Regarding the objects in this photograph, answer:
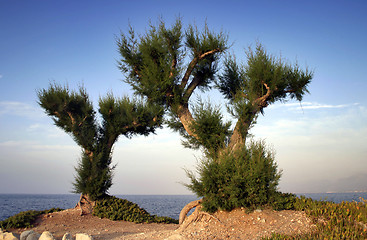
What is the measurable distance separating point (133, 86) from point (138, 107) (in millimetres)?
3781

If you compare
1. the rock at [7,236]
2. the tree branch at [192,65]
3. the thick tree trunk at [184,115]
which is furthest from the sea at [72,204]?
the rock at [7,236]

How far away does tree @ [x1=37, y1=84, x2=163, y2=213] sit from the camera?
1633 centimetres

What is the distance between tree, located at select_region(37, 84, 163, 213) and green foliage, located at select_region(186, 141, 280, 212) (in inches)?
277

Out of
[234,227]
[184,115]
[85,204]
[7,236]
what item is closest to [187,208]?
[234,227]

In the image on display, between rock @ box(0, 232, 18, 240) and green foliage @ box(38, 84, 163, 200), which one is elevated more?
green foliage @ box(38, 84, 163, 200)

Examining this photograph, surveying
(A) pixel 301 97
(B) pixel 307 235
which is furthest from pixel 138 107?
(B) pixel 307 235

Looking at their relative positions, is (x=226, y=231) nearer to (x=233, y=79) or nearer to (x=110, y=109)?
(x=233, y=79)

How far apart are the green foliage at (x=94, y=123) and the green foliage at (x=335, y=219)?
9946 mm

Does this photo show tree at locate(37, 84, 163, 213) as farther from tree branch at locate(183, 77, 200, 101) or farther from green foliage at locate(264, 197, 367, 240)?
green foliage at locate(264, 197, 367, 240)

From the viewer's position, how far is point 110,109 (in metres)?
17.7

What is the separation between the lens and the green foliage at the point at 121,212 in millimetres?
15016

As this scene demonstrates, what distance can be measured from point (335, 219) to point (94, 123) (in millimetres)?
14188

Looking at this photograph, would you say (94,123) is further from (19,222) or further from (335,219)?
(335,219)

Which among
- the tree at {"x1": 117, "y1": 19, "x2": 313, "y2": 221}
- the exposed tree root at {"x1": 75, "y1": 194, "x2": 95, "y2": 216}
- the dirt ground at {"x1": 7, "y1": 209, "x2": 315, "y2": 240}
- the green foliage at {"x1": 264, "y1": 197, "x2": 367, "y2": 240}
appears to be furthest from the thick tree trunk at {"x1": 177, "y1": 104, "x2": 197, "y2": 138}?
the exposed tree root at {"x1": 75, "y1": 194, "x2": 95, "y2": 216}
